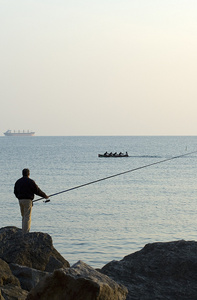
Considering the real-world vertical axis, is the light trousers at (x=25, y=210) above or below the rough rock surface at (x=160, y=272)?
above

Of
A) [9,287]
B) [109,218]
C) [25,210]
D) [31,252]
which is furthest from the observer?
[109,218]

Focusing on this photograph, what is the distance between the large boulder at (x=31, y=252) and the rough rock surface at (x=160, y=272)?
156cm

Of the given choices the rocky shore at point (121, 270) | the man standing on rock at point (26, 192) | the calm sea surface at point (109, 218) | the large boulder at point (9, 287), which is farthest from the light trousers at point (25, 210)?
the calm sea surface at point (109, 218)

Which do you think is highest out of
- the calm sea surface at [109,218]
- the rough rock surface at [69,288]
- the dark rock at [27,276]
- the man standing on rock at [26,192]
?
the man standing on rock at [26,192]

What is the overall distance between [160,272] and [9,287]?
7.87ft

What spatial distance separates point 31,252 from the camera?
9.98 metres

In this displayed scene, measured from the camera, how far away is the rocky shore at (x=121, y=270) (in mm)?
7156

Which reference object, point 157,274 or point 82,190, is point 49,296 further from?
point 82,190

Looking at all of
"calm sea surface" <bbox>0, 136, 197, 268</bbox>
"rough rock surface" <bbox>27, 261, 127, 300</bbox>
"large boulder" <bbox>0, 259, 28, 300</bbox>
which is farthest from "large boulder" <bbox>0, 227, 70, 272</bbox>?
"calm sea surface" <bbox>0, 136, 197, 268</bbox>

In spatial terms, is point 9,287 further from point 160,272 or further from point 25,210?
point 25,210

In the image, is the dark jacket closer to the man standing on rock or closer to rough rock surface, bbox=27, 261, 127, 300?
the man standing on rock

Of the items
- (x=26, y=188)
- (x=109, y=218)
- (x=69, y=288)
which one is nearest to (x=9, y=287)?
(x=69, y=288)

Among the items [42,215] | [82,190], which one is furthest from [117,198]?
[42,215]

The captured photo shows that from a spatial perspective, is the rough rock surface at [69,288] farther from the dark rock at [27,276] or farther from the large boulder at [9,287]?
the dark rock at [27,276]
